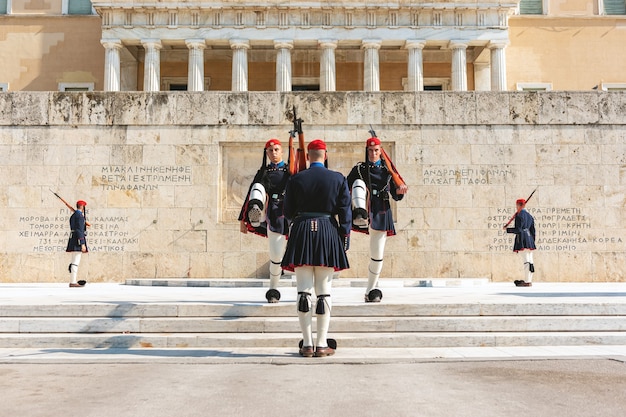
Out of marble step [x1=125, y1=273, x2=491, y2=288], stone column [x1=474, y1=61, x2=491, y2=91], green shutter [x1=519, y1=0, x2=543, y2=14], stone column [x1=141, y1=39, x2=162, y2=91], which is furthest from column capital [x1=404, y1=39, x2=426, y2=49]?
marble step [x1=125, y1=273, x2=491, y2=288]

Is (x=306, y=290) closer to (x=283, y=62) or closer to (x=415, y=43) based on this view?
(x=283, y=62)

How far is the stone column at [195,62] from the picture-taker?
40.8 m

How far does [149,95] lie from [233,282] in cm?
549

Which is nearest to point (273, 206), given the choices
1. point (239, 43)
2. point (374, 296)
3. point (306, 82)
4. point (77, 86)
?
point (374, 296)

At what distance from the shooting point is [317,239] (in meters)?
6.82

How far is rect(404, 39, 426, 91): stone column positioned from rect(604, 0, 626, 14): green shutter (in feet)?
48.6

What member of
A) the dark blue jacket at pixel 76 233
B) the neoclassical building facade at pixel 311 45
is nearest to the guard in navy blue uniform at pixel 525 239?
the dark blue jacket at pixel 76 233

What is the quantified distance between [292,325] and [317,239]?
1.77 meters

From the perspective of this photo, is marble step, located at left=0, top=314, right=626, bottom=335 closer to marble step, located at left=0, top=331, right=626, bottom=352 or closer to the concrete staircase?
the concrete staircase

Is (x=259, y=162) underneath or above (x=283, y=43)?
underneath

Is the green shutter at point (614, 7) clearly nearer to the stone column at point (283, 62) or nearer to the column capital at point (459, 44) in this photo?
the column capital at point (459, 44)

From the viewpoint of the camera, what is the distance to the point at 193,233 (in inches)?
599

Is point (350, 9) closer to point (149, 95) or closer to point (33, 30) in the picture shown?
point (33, 30)

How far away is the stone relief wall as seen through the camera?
1516cm
